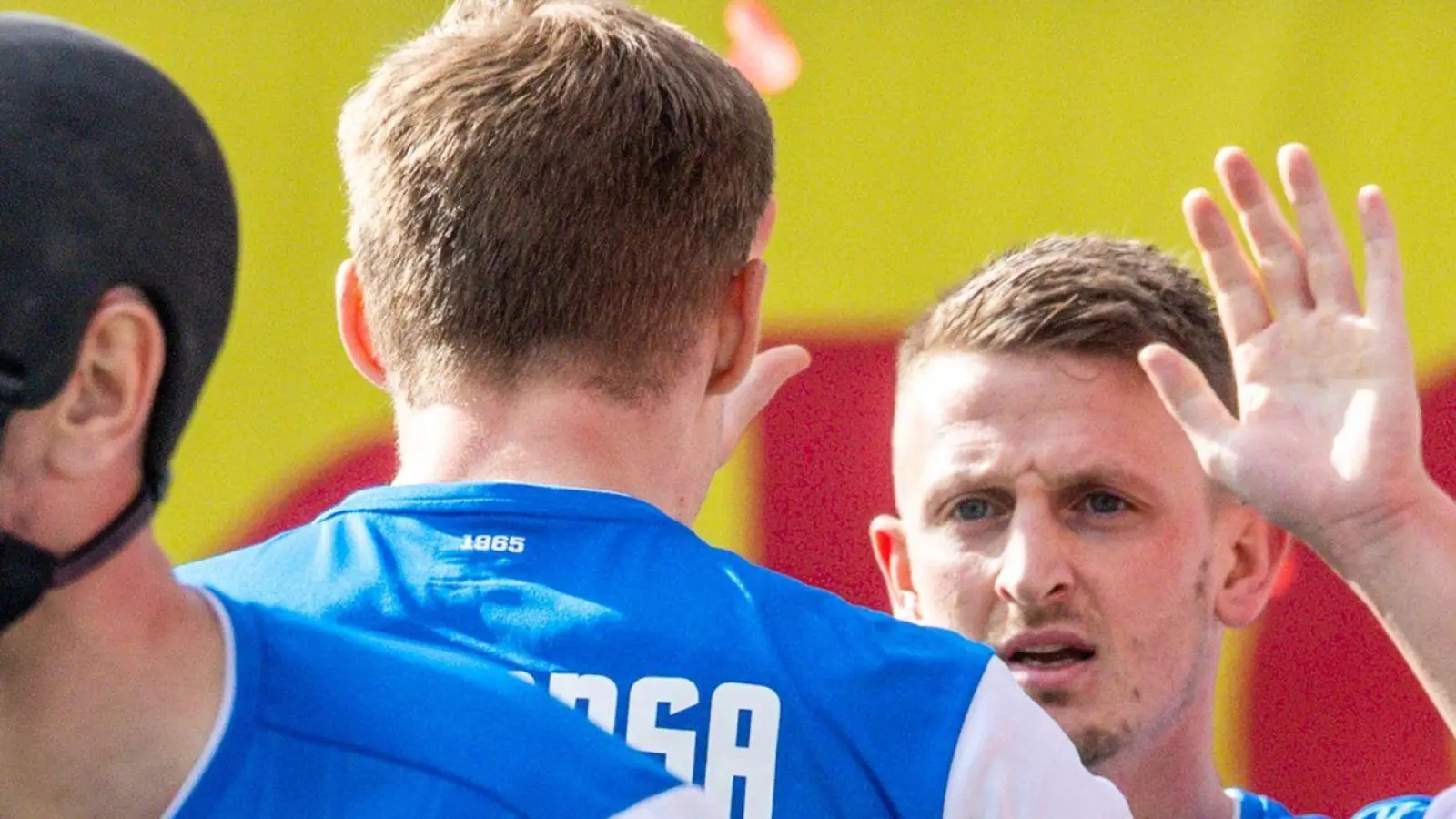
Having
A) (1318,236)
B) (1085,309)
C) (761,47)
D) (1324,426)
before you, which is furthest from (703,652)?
(761,47)

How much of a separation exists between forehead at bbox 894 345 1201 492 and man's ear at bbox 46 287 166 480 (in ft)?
5.17

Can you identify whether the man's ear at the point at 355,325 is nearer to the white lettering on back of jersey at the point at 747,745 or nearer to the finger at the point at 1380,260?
the white lettering on back of jersey at the point at 747,745

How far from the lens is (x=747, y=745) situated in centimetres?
167

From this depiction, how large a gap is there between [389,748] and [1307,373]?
42.6 inches

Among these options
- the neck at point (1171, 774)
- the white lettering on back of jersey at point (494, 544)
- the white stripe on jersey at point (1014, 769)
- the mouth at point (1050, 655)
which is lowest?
the neck at point (1171, 774)

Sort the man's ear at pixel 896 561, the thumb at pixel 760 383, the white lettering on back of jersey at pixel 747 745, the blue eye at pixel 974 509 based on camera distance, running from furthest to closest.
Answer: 1. the man's ear at pixel 896 561
2. the blue eye at pixel 974 509
3. the thumb at pixel 760 383
4. the white lettering on back of jersey at pixel 747 745

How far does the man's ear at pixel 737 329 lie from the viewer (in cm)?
197

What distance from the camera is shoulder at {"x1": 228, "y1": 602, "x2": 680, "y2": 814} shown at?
1263mm

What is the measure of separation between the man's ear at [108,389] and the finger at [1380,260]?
1209 millimetres

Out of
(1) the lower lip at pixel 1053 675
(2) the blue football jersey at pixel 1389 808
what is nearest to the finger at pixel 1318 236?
(2) the blue football jersey at pixel 1389 808

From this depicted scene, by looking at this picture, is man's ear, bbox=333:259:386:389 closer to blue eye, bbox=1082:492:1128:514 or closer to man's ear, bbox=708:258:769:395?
man's ear, bbox=708:258:769:395

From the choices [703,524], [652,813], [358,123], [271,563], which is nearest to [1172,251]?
[703,524]

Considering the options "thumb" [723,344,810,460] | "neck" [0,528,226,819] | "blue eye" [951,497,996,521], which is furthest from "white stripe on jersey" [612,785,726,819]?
"blue eye" [951,497,996,521]

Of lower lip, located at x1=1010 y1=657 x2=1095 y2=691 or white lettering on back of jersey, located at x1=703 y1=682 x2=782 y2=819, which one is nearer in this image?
white lettering on back of jersey, located at x1=703 y1=682 x2=782 y2=819
